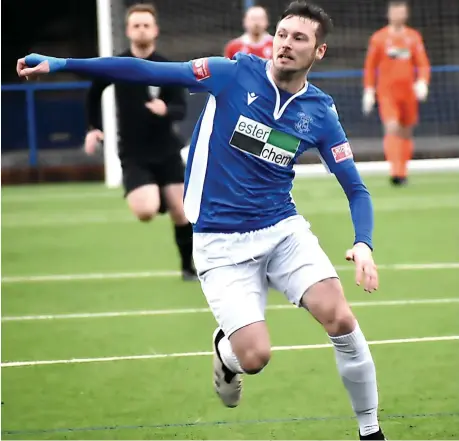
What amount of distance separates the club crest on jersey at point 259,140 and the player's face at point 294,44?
0.29m

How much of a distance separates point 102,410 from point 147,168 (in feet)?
12.4

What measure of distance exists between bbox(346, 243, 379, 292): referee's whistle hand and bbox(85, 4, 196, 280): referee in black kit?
4331 mm

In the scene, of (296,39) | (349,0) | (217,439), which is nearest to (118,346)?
(217,439)

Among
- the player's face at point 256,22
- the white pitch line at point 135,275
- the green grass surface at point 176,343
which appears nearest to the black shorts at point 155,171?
the green grass surface at point 176,343

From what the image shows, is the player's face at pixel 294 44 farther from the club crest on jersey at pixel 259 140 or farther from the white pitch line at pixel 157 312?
the white pitch line at pixel 157 312

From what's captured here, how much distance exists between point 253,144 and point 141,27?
4067 millimetres

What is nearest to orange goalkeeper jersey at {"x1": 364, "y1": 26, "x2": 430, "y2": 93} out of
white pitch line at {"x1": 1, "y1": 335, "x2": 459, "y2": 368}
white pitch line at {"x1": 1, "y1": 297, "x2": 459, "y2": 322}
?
white pitch line at {"x1": 1, "y1": 297, "x2": 459, "y2": 322}

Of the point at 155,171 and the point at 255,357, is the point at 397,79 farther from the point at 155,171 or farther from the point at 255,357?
the point at 255,357

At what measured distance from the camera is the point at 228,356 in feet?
18.0

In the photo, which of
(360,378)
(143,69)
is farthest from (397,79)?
(360,378)

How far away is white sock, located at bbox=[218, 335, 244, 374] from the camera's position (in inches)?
213

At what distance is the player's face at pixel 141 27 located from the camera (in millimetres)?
9117

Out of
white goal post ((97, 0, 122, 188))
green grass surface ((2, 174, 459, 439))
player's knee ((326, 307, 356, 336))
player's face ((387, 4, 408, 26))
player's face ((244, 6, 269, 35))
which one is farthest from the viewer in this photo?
white goal post ((97, 0, 122, 188))

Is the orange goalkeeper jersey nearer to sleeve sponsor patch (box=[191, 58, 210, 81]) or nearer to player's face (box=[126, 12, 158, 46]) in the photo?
player's face (box=[126, 12, 158, 46])
